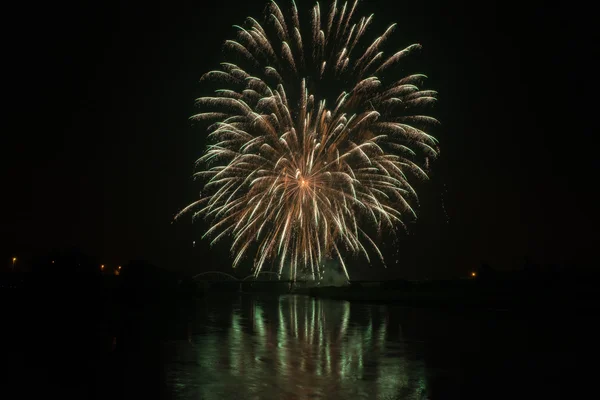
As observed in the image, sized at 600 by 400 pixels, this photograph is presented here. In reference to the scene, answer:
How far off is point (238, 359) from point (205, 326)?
8.00m

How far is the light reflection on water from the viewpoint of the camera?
8758mm

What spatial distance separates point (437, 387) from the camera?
919 cm

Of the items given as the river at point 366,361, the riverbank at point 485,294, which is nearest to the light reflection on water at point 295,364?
the river at point 366,361

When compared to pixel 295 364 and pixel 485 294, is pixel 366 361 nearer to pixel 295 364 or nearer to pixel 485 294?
pixel 295 364

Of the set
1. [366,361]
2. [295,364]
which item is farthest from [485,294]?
[295,364]

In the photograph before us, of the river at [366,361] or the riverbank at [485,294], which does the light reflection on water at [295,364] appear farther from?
the riverbank at [485,294]

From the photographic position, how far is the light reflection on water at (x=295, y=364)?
8758mm

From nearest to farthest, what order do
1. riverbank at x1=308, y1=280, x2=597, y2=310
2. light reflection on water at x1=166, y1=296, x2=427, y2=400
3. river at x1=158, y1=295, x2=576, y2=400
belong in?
light reflection on water at x1=166, y1=296, x2=427, y2=400 < river at x1=158, y1=295, x2=576, y2=400 < riverbank at x1=308, y1=280, x2=597, y2=310

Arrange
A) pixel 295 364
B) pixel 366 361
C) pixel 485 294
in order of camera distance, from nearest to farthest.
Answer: pixel 295 364 < pixel 366 361 < pixel 485 294

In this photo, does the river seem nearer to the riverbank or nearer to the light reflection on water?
the light reflection on water

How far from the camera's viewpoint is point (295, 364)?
1145cm

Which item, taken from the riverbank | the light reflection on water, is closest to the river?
the light reflection on water

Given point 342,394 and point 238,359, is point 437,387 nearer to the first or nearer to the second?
point 342,394

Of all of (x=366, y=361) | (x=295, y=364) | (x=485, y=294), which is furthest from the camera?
(x=485, y=294)
